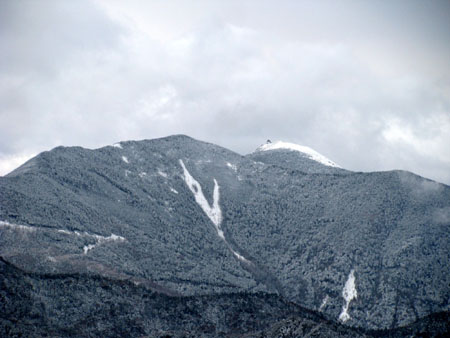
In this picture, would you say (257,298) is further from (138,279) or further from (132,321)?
(138,279)

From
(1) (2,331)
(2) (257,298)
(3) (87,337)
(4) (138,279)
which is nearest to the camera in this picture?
(1) (2,331)

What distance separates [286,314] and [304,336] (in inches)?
1591

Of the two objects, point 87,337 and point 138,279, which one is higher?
point 138,279

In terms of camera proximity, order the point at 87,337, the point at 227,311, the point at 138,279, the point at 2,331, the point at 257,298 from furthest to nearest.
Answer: the point at 138,279
the point at 257,298
the point at 227,311
the point at 87,337
the point at 2,331

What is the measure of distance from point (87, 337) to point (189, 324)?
86.9 ft

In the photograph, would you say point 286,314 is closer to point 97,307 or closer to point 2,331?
point 97,307

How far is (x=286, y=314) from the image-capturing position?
525ft

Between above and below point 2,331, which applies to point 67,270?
above

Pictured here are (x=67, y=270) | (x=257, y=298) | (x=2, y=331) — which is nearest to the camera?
(x=2, y=331)

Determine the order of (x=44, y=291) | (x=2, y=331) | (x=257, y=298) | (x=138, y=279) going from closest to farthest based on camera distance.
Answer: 1. (x=2, y=331)
2. (x=44, y=291)
3. (x=257, y=298)
4. (x=138, y=279)

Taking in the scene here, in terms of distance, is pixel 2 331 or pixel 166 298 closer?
pixel 2 331

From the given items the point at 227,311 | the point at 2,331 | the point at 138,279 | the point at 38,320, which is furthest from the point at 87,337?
the point at 138,279

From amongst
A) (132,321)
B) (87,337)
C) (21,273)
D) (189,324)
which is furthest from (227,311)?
(21,273)

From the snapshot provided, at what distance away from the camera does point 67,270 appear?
187 m
